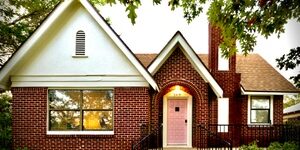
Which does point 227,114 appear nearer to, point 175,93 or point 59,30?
point 175,93

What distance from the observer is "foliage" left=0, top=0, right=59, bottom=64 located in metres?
21.2

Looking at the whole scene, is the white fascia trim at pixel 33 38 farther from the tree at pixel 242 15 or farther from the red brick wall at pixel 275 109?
the red brick wall at pixel 275 109

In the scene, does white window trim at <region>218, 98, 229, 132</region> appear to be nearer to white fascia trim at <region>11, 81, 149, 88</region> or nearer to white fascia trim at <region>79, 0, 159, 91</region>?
white fascia trim at <region>11, 81, 149, 88</region>

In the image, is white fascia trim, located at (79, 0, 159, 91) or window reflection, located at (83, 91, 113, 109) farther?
window reflection, located at (83, 91, 113, 109)

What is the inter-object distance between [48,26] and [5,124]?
8512mm

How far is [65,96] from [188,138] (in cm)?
624

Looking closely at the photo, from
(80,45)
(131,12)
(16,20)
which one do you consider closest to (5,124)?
(16,20)

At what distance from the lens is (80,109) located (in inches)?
670

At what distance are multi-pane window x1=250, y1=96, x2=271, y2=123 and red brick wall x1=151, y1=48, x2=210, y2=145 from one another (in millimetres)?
3574

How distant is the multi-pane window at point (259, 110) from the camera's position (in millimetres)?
22078

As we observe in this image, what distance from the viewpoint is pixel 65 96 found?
17.0 m

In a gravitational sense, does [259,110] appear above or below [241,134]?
above

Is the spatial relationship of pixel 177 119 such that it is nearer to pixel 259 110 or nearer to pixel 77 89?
pixel 259 110

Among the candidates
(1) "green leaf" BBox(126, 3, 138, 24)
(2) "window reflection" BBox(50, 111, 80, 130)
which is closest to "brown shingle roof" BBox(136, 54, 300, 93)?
(2) "window reflection" BBox(50, 111, 80, 130)
